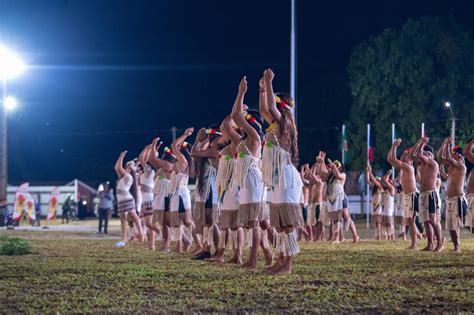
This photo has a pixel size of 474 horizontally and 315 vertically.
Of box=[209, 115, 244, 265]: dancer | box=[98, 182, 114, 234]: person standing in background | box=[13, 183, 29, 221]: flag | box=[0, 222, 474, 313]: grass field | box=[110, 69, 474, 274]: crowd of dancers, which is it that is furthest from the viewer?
box=[13, 183, 29, 221]: flag

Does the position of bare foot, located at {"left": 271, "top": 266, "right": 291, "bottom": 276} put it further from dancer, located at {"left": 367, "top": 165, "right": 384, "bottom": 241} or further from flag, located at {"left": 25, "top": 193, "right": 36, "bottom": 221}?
flag, located at {"left": 25, "top": 193, "right": 36, "bottom": 221}

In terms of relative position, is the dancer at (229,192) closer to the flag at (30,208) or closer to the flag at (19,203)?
the flag at (19,203)

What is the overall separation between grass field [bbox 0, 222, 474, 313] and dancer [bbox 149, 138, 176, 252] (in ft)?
8.51

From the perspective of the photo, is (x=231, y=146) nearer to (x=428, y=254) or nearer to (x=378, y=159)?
(x=428, y=254)

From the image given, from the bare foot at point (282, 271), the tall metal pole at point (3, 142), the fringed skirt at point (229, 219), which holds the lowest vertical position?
the bare foot at point (282, 271)

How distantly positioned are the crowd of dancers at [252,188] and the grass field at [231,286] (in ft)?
2.17

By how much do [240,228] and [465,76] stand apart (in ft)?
117

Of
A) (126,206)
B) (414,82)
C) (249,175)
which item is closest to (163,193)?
(126,206)

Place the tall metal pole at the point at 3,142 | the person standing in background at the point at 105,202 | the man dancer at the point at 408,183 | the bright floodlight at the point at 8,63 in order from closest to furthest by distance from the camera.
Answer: the man dancer at the point at 408,183 < the person standing in background at the point at 105,202 < the tall metal pole at the point at 3,142 < the bright floodlight at the point at 8,63

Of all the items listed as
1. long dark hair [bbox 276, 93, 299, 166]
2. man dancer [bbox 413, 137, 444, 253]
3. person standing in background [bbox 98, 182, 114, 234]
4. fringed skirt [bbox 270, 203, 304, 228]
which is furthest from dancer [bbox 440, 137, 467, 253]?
person standing in background [bbox 98, 182, 114, 234]

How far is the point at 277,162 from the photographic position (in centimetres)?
997

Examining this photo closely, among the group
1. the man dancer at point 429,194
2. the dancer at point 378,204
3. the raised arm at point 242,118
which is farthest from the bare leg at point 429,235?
the dancer at point 378,204

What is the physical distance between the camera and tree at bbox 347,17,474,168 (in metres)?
43.7

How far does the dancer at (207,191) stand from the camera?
13000 millimetres
